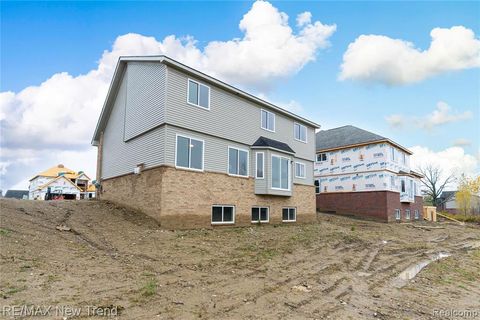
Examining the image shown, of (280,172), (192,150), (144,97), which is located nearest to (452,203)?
(280,172)

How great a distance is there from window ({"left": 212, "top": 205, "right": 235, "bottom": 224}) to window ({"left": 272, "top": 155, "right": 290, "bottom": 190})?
11.4 ft

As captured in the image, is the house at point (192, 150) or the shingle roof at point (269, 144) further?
the shingle roof at point (269, 144)

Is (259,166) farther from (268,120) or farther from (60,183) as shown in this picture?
(60,183)

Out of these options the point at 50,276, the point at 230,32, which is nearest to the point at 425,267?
the point at 50,276

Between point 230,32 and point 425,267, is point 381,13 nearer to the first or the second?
point 230,32

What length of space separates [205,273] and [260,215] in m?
10.8

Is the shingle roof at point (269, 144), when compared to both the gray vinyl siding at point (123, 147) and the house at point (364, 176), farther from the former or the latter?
the house at point (364, 176)

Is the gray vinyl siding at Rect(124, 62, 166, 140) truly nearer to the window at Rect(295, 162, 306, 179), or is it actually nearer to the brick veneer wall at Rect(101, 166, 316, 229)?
the brick veneer wall at Rect(101, 166, 316, 229)

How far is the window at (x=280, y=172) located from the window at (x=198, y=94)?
554cm

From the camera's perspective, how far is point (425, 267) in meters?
10.9

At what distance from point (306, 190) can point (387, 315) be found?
56.4 feet

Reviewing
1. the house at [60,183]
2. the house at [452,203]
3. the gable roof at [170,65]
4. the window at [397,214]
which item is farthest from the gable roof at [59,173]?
the house at [452,203]

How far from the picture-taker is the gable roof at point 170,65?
14820mm

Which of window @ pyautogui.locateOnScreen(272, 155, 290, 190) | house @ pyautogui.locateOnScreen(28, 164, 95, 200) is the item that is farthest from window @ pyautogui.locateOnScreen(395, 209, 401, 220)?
house @ pyautogui.locateOnScreen(28, 164, 95, 200)
